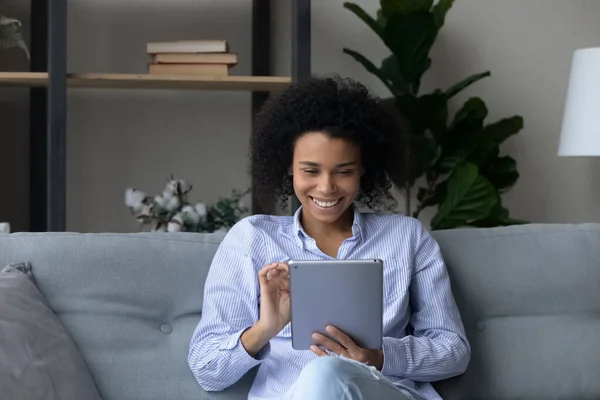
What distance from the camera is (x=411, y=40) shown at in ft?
9.70

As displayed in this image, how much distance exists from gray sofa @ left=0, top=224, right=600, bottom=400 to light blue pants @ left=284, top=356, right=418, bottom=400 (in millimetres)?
438

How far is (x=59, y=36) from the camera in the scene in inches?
100

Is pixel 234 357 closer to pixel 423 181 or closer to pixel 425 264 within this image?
pixel 425 264

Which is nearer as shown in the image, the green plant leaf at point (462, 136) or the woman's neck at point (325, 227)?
the woman's neck at point (325, 227)

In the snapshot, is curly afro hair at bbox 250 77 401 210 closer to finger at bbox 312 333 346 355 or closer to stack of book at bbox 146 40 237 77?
finger at bbox 312 333 346 355

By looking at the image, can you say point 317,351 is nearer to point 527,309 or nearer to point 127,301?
point 127,301

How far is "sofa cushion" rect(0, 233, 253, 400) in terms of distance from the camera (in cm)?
175

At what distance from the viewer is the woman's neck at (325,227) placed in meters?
1.83

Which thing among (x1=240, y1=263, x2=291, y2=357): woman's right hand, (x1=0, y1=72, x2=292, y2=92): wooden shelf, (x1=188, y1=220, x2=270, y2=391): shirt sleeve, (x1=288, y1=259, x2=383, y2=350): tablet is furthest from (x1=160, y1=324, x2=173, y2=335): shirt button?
(x1=0, y1=72, x2=292, y2=92): wooden shelf

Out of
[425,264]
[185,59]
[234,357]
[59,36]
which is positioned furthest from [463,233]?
[59,36]

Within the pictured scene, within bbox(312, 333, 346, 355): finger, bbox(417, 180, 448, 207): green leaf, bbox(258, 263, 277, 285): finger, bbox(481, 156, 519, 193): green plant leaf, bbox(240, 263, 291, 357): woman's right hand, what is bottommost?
bbox(312, 333, 346, 355): finger

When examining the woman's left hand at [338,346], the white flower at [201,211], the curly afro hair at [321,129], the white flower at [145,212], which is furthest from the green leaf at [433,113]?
the woman's left hand at [338,346]

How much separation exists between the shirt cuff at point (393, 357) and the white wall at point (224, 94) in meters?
1.56

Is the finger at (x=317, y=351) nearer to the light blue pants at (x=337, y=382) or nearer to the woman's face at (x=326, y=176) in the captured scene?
the light blue pants at (x=337, y=382)
